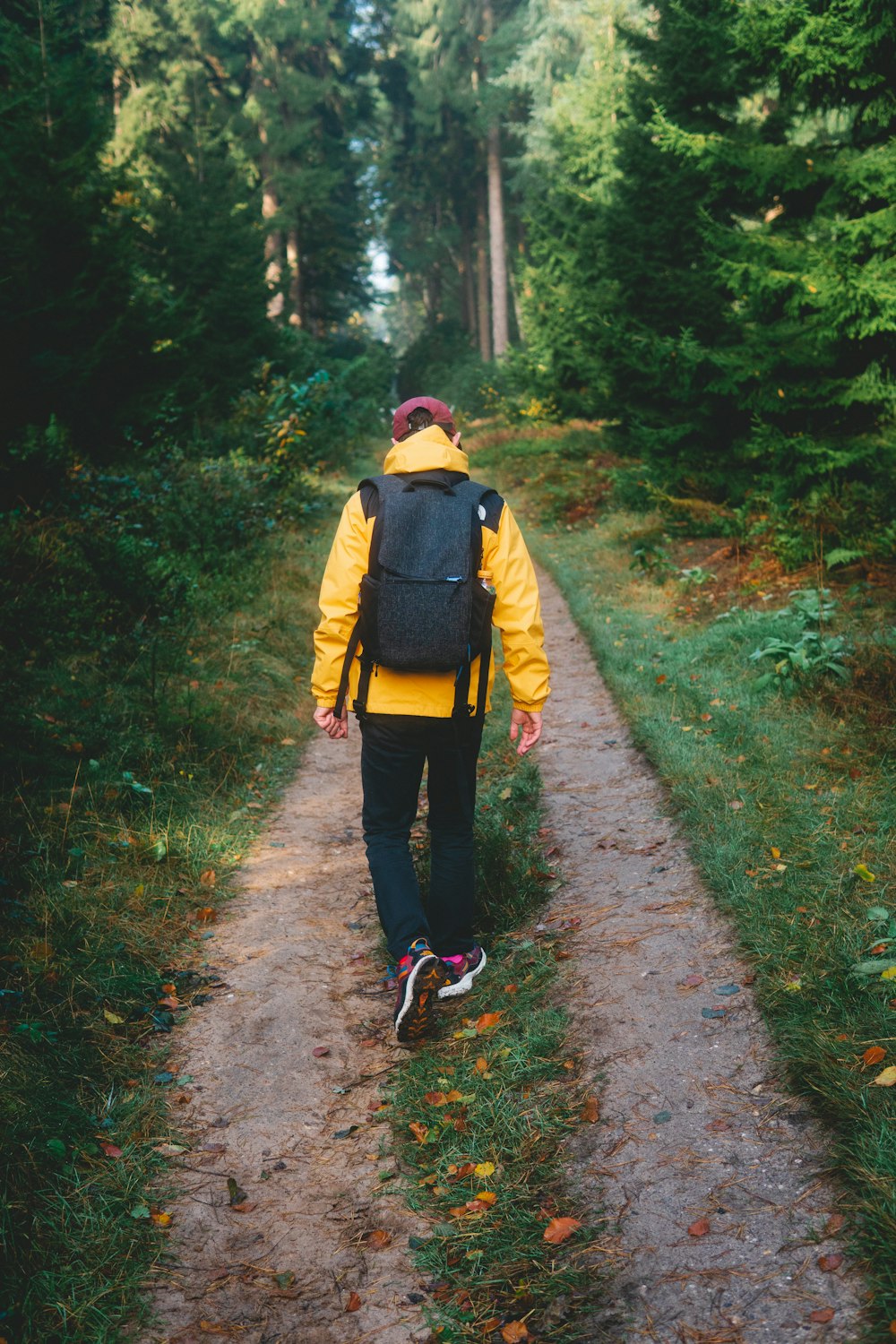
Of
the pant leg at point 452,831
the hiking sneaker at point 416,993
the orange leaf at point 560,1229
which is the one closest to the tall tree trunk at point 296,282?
the pant leg at point 452,831

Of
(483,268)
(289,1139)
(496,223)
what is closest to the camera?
(289,1139)

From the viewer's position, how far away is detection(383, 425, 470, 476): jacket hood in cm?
345

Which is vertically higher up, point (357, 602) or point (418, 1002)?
point (357, 602)

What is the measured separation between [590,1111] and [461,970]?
1064mm

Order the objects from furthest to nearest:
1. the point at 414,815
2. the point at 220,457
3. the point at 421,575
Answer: the point at 220,457 < the point at 414,815 < the point at 421,575

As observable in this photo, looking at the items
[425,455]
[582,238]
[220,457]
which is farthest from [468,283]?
[425,455]

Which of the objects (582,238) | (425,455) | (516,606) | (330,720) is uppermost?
(582,238)

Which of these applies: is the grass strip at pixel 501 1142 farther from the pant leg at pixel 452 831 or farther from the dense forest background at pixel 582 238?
the dense forest background at pixel 582 238

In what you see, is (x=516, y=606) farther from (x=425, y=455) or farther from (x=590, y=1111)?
(x=590, y=1111)

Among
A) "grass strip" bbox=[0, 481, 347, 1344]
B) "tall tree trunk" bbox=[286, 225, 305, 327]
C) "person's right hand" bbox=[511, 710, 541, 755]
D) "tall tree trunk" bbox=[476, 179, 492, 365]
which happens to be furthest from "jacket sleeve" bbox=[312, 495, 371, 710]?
"tall tree trunk" bbox=[476, 179, 492, 365]

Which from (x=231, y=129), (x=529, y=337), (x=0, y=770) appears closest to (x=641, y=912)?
(x=0, y=770)

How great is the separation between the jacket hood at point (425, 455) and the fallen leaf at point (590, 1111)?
2255 mm

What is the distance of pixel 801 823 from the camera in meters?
4.36

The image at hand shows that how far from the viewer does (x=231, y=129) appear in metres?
25.8
